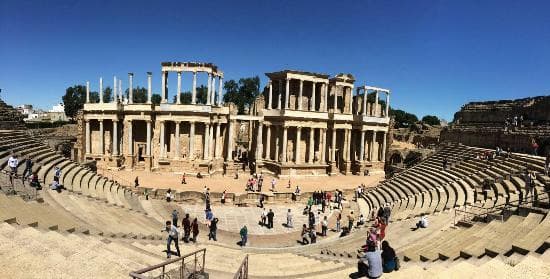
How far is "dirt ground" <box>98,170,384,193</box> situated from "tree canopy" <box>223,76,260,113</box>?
171ft

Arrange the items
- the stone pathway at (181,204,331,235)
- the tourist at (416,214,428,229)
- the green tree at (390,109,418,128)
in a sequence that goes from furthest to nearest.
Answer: the green tree at (390,109,418,128)
the stone pathway at (181,204,331,235)
the tourist at (416,214,428,229)

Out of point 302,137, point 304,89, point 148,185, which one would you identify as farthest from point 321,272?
point 304,89

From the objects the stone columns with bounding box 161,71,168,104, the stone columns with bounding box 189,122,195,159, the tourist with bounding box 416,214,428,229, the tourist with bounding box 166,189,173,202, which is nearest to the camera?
the tourist with bounding box 416,214,428,229

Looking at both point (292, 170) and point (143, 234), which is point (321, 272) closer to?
point (143, 234)

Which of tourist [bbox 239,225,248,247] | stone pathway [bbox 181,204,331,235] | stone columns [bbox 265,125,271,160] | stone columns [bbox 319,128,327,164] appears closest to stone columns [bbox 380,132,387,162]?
stone columns [bbox 319,128,327,164]

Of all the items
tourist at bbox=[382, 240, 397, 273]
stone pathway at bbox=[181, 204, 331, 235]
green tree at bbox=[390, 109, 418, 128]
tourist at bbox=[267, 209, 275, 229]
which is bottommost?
stone pathway at bbox=[181, 204, 331, 235]

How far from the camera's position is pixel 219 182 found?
35969mm

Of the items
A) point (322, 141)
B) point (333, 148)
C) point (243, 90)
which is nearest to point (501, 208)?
point (322, 141)

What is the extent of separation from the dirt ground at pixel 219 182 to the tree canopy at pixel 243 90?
52.0m

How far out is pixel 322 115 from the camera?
43438 millimetres

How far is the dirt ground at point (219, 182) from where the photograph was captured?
32.8m

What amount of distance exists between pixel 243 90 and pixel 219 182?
191 ft

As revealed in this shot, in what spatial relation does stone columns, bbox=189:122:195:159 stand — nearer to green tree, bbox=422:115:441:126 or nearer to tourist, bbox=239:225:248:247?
tourist, bbox=239:225:248:247

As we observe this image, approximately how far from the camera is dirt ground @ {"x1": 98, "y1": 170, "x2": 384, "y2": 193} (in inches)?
1291
